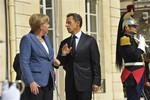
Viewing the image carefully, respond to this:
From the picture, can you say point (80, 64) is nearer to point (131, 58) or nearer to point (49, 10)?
point (131, 58)

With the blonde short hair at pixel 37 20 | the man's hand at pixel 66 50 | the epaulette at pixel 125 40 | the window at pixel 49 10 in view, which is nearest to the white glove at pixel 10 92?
the blonde short hair at pixel 37 20

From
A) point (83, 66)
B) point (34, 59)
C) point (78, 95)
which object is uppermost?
point (34, 59)

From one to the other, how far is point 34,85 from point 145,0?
2770cm

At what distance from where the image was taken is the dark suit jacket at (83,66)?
6961 mm

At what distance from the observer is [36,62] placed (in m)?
6.42

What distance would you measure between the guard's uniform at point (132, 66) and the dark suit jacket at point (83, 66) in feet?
3.74

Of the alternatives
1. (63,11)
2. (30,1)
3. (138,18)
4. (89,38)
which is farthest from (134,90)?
(138,18)

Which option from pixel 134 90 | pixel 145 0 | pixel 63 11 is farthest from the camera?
pixel 145 0

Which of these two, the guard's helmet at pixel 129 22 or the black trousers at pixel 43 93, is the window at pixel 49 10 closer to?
the guard's helmet at pixel 129 22

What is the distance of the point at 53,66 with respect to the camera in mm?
6707

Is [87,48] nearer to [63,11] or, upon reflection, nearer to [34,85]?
[34,85]

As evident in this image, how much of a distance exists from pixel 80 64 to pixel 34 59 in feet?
2.68

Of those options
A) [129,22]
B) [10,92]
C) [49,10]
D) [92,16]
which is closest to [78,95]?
[129,22]

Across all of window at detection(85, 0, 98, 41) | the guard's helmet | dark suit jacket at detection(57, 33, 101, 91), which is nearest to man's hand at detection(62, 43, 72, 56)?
dark suit jacket at detection(57, 33, 101, 91)
